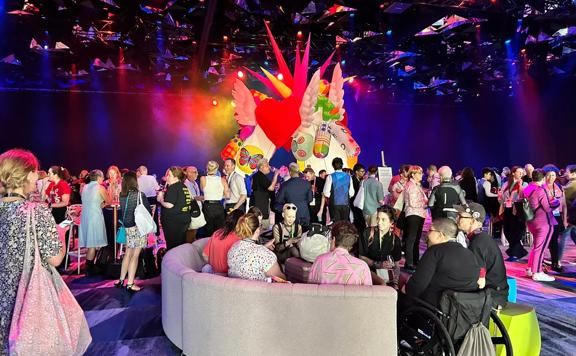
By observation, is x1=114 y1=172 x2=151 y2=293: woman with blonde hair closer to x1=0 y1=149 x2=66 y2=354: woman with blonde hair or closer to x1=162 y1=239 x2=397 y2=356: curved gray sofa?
x1=162 y1=239 x2=397 y2=356: curved gray sofa

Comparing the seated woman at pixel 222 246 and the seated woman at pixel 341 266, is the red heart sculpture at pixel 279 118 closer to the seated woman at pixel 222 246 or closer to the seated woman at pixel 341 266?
the seated woman at pixel 222 246

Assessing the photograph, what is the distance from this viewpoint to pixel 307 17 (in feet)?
29.7

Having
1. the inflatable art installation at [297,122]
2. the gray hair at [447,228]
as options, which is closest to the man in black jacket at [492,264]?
the gray hair at [447,228]

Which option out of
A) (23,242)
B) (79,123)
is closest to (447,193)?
(23,242)

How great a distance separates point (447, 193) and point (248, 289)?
3554 mm

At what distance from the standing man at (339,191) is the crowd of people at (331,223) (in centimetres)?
2

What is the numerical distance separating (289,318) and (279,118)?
29.9 feet

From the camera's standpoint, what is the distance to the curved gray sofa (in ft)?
7.88

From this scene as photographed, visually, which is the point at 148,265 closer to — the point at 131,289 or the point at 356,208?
the point at 131,289

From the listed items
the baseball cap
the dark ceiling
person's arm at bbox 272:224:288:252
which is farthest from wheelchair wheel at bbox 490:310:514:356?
the dark ceiling

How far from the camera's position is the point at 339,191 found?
6262 millimetres

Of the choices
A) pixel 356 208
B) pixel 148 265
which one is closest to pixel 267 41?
pixel 356 208

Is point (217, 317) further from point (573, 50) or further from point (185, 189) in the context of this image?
point (573, 50)

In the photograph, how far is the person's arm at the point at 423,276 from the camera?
8.66 feet
